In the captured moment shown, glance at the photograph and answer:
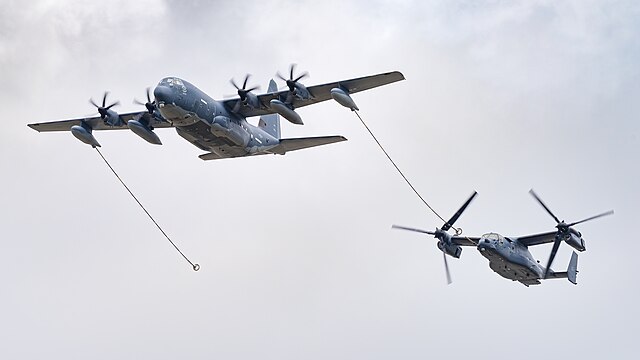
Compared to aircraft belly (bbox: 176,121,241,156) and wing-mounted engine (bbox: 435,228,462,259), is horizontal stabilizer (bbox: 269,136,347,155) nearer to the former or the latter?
aircraft belly (bbox: 176,121,241,156)

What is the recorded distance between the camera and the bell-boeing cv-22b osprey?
5572cm

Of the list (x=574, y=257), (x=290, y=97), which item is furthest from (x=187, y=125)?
(x=574, y=257)

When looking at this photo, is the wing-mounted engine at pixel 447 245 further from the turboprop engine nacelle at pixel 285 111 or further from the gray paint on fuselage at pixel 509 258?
the turboprop engine nacelle at pixel 285 111

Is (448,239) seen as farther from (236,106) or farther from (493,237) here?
(236,106)

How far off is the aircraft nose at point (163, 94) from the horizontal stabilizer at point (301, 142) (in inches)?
363

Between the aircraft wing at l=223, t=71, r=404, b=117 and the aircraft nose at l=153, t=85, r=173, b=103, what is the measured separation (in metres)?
5.05

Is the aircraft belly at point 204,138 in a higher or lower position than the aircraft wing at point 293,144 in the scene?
lower

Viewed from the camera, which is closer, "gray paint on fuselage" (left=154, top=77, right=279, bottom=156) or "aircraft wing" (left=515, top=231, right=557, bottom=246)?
"gray paint on fuselage" (left=154, top=77, right=279, bottom=156)

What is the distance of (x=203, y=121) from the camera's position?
5744 cm

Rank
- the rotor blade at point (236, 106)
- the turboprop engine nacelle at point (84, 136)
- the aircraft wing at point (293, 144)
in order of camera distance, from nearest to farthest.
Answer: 1. the aircraft wing at point (293, 144)
2. the rotor blade at point (236, 106)
3. the turboprop engine nacelle at point (84, 136)

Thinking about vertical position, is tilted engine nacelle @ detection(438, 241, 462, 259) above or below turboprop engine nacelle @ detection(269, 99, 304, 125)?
above

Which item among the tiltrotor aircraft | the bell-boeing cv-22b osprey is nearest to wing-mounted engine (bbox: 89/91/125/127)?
the bell-boeing cv-22b osprey

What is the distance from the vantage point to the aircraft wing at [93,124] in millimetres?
62156

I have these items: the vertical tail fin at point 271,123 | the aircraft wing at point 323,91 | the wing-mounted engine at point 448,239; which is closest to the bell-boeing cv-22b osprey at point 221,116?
the aircraft wing at point 323,91
